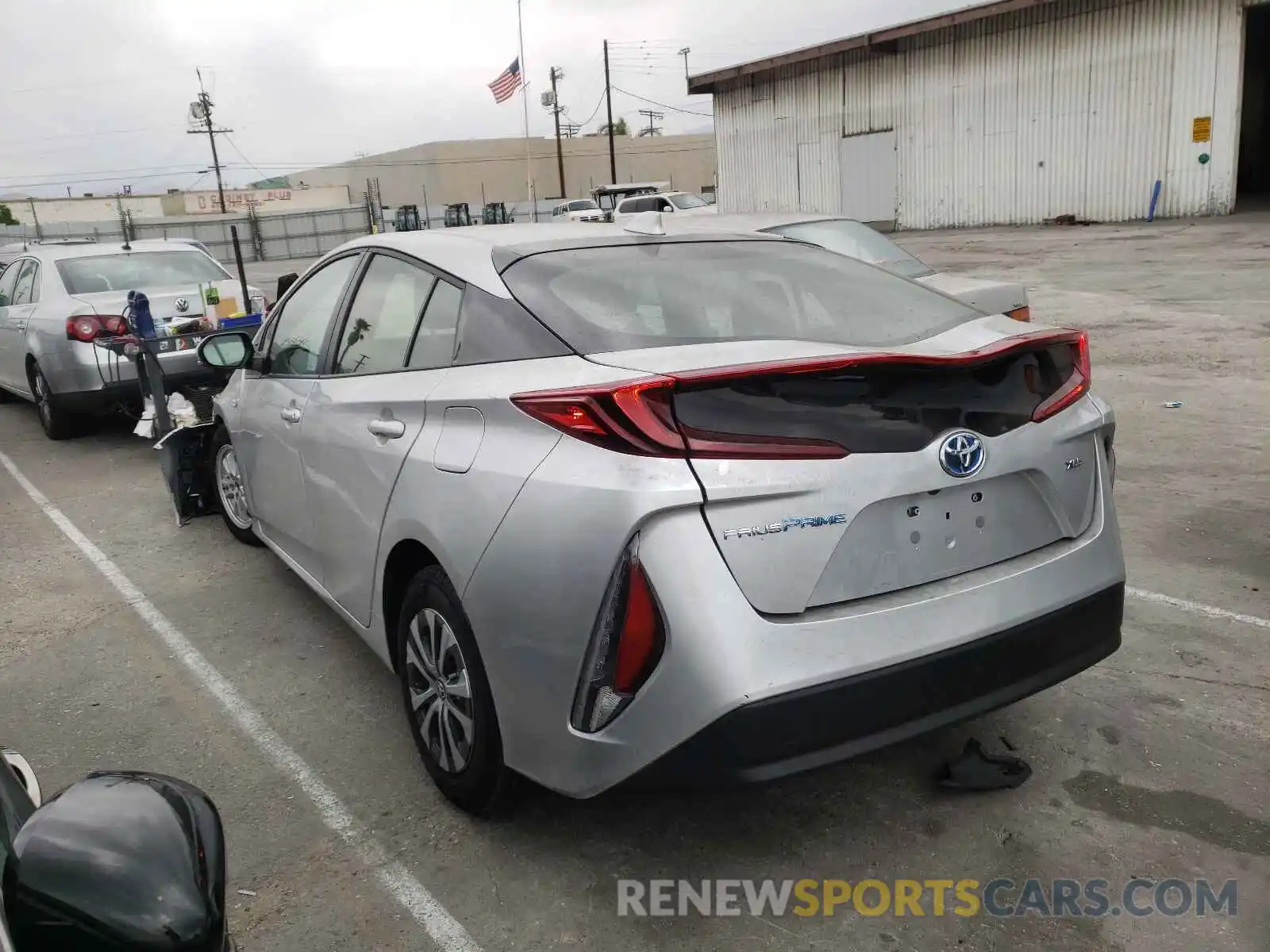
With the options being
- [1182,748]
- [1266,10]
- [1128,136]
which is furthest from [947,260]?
[1182,748]

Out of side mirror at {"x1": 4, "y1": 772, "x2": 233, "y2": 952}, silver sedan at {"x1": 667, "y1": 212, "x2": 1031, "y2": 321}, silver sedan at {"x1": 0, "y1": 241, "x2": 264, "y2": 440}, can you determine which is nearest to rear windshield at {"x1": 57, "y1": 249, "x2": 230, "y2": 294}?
silver sedan at {"x1": 0, "y1": 241, "x2": 264, "y2": 440}

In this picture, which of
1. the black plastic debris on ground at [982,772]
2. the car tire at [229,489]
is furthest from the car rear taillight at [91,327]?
the black plastic debris on ground at [982,772]

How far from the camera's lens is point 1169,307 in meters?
12.2

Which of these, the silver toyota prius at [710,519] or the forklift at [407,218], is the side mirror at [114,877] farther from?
the forklift at [407,218]

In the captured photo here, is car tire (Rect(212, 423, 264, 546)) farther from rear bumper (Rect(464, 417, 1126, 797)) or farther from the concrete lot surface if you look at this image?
rear bumper (Rect(464, 417, 1126, 797))

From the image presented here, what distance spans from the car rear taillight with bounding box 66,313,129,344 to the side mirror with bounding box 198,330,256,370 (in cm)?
426

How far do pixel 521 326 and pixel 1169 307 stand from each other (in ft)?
38.1

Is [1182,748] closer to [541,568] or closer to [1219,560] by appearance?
[1219,560]

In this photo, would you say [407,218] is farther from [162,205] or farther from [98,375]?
[98,375]

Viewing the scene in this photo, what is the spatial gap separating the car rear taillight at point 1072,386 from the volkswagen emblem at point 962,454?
0.84 feet

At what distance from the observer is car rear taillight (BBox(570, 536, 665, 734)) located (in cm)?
224

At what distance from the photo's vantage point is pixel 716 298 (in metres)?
3.12

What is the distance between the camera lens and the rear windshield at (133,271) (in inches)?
344

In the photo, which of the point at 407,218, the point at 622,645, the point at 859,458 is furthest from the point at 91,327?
the point at 407,218
